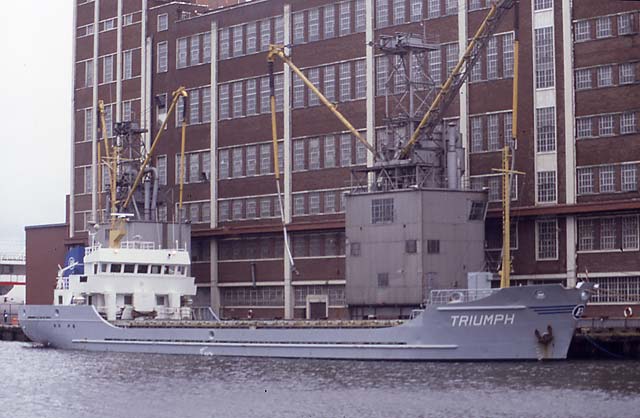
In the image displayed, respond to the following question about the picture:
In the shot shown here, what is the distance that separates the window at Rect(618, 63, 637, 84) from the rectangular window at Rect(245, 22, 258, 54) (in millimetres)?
27743

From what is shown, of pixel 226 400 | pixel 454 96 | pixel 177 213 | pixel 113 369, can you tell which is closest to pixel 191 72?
pixel 177 213

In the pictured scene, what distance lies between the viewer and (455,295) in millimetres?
64750

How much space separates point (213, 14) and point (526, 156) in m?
28.3

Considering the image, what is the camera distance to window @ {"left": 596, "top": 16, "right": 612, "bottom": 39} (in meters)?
69.7

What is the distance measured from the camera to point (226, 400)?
47.8 metres

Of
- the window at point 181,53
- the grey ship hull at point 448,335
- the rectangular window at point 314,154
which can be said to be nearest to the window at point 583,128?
the grey ship hull at point 448,335

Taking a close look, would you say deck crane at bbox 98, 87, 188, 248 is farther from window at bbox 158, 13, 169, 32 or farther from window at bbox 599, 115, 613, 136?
window at bbox 599, 115, 613, 136

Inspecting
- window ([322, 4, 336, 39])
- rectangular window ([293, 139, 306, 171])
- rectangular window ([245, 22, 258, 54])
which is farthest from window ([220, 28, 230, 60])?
rectangular window ([293, 139, 306, 171])

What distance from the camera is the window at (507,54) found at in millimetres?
73562

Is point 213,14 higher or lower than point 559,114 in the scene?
higher

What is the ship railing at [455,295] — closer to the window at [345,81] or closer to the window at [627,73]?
the window at [627,73]

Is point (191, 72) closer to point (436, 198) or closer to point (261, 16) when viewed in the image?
point (261, 16)

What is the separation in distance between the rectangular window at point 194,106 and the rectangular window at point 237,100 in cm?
385

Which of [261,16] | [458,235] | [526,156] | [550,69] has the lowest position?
[458,235]
